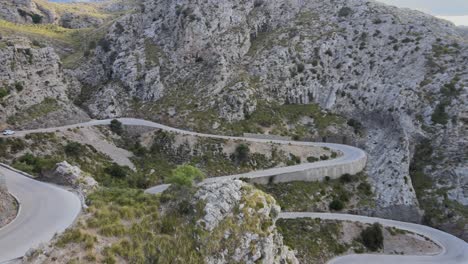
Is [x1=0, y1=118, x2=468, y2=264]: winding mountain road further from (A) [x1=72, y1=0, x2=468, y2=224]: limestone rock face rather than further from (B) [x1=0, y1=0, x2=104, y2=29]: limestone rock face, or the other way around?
(B) [x1=0, y1=0, x2=104, y2=29]: limestone rock face

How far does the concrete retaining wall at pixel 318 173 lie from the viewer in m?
52.5

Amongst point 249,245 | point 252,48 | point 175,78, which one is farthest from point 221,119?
point 249,245

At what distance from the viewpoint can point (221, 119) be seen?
2768 inches

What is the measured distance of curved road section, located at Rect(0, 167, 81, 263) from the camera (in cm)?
1895

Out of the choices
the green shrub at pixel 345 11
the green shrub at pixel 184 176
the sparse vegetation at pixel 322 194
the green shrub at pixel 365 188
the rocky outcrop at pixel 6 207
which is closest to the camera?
the rocky outcrop at pixel 6 207

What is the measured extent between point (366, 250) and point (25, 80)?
199 feet

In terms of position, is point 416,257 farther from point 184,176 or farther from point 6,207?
point 6,207

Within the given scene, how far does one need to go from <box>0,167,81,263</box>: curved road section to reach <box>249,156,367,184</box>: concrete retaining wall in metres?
29.2

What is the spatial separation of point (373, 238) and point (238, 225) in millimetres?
27499

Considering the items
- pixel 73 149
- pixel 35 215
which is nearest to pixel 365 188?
Result: pixel 73 149

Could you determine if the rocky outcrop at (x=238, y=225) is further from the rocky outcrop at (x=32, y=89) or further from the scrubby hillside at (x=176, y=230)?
the rocky outcrop at (x=32, y=89)

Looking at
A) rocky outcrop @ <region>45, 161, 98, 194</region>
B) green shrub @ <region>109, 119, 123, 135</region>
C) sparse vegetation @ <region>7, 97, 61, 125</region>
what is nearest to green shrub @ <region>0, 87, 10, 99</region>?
sparse vegetation @ <region>7, 97, 61, 125</region>

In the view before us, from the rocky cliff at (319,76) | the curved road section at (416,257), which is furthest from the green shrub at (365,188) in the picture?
the curved road section at (416,257)

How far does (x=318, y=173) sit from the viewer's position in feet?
184
